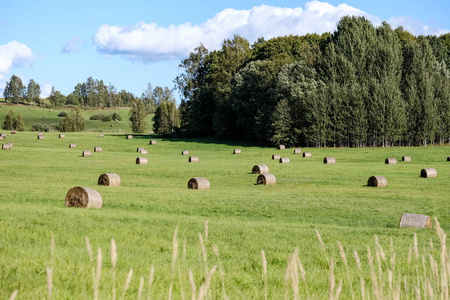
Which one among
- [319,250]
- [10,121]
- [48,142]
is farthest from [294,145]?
[10,121]

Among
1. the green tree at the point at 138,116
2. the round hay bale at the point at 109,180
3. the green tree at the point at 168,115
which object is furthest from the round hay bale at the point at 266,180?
the green tree at the point at 138,116

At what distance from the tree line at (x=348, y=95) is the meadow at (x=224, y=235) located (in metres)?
14.9

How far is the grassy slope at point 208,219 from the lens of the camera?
732cm

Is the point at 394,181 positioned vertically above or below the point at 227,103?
below

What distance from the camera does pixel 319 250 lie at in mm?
10922

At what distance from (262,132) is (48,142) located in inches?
1110

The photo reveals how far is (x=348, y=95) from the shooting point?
6384 centimetres

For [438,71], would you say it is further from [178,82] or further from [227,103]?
[178,82]

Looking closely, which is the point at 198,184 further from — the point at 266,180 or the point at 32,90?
the point at 32,90

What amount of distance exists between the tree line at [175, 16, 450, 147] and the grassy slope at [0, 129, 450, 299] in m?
15.3

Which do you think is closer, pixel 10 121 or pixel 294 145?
pixel 294 145

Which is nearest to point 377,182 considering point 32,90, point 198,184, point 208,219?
point 198,184

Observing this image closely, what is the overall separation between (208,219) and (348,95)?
50.5 m

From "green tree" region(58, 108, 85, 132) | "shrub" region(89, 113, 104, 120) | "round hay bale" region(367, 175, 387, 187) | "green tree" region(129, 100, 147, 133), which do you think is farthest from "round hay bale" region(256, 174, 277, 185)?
"shrub" region(89, 113, 104, 120)
